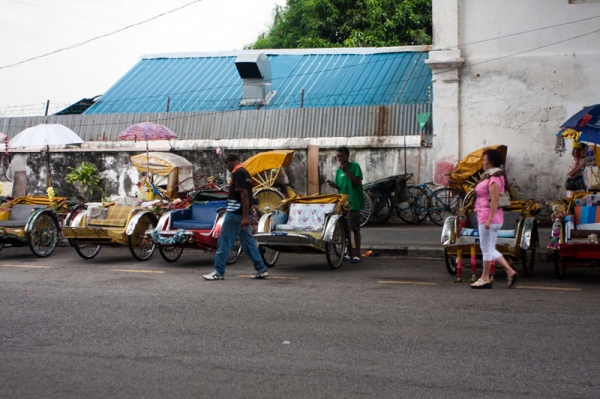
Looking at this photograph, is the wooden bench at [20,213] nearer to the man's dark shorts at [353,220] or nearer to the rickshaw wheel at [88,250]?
the rickshaw wheel at [88,250]

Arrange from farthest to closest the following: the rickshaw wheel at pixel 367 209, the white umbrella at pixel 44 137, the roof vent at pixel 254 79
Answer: the roof vent at pixel 254 79 < the rickshaw wheel at pixel 367 209 < the white umbrella at pixel 44 137

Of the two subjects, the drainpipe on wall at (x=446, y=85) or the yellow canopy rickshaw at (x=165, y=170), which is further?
the drainpipe on wall at (x=446, y=85)

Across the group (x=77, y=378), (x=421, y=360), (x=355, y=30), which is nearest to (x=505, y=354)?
(x=421, y=360)

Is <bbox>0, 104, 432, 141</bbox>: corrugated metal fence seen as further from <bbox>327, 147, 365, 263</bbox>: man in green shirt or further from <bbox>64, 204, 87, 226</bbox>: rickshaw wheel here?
<bbox>64, 204, 87, 226</bbox>: rickshaw wheel

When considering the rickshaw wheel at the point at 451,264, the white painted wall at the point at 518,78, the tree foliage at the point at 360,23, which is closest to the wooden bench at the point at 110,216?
the rickshaw wheel at the point at 451,264

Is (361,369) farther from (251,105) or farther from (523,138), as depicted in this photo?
(251,105)

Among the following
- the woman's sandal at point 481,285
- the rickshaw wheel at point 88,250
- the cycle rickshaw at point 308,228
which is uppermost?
the cycle rickshaw at point 308,228

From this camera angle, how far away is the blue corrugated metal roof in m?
23.1

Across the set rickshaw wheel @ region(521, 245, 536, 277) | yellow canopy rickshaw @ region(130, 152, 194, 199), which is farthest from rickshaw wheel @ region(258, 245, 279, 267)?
yellow canopy rickshaw @ region(130, 152, 194, 199)

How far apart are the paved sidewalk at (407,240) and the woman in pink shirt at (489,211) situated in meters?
3.63

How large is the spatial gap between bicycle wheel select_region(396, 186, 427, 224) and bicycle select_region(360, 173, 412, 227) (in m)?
0.22

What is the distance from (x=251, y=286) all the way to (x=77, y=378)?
4335 mm


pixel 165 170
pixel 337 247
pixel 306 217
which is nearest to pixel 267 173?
pixel 165 170

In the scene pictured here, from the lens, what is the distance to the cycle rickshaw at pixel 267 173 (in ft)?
56.7
